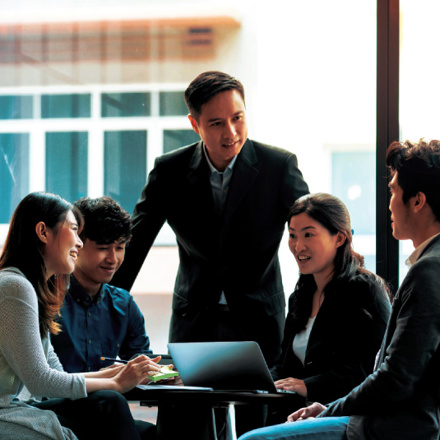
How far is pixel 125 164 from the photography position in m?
3.46

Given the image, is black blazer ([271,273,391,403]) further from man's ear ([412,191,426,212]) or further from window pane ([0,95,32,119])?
window pane ([0,95,32,119])

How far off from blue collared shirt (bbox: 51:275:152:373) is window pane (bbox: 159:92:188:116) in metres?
1.23

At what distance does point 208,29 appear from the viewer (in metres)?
3.41

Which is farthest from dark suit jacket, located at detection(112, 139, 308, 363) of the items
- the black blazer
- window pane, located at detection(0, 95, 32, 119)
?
window pane, located at detection(0, 95, 32, 119)

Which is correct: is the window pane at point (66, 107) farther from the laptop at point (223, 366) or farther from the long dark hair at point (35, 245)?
the laptop at point (223, 366)

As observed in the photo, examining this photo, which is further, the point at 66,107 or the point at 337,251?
the point at 66,107

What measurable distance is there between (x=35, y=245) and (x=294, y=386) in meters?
0.85

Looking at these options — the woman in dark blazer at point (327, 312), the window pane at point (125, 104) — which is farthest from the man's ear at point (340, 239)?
the window pane at point (125, 104)

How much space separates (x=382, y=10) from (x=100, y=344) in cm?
192

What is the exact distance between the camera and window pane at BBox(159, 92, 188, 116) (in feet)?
11.4

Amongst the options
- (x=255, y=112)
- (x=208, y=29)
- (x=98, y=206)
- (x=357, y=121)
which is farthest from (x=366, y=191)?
(x=98, y=206)

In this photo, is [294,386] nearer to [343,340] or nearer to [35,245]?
[343,340]

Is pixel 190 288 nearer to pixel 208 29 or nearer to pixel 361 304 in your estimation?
pixel 361 304

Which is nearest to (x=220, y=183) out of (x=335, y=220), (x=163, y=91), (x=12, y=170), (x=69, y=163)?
(x=335, y=220)
